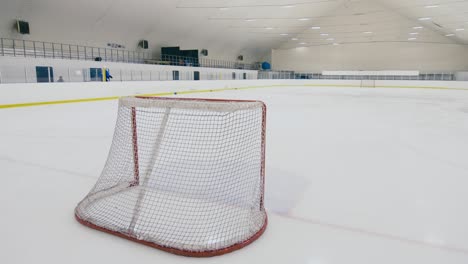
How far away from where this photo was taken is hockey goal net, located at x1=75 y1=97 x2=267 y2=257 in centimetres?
197

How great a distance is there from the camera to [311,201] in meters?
2.57

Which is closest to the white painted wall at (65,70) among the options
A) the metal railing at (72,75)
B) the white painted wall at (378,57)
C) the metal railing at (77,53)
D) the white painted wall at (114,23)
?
the metal railing at (72,75)

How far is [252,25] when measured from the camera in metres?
26.6

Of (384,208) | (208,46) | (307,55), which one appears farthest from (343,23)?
(384,208)

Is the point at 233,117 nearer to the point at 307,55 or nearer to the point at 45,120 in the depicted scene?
the point at 45,120

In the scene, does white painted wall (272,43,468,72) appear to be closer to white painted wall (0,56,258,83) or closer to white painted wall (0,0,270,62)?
white painted wall (0,0,270,62)

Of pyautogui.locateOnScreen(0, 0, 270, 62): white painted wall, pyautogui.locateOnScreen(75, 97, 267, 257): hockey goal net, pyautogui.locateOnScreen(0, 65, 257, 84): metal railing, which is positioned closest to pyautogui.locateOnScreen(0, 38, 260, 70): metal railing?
pyautogui.locateOnScreen(0, 0, 270, 62): white painted wall

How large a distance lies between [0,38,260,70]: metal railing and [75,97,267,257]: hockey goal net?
39.8 ft

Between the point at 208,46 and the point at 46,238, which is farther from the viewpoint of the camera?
the point at 208,46

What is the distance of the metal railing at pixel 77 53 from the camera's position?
43.2 ft

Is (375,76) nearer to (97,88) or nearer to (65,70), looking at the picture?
(97,88)

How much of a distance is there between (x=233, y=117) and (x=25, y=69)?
9.16 m

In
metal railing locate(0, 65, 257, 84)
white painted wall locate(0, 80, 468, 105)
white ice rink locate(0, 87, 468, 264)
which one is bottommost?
white ice rink locate(0, 87, 468, 264)

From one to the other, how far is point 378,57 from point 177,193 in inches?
1349
